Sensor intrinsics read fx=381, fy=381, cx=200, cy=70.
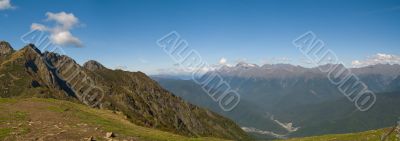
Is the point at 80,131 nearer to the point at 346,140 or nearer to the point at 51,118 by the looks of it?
the point at 51,118

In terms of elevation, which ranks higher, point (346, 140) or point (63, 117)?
point (346, 140)

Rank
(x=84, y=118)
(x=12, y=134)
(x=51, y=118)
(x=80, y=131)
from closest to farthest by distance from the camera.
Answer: (x=12, y=134), (x=80, y=131), (x=51, y=118), (x=84, y=118)

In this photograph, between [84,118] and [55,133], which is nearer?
[55,133]

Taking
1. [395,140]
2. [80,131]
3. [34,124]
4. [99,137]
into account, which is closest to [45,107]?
[34,124]

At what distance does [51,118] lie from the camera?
46.9m

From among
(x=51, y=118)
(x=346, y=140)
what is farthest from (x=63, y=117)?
(x=346, y=140)

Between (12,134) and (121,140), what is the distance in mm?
10084

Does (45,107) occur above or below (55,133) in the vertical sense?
above

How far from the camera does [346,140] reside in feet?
137

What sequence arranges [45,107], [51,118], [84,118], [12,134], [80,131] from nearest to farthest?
[12,134], [80,131], [51,118], [84,118], [45,107]

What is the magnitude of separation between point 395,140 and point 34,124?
122 feet

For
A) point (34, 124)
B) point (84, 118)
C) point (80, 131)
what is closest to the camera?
point (80, 131)

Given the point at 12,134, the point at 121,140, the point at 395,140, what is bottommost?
the point at 12,134

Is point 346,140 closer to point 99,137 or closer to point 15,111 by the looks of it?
point 99,137
